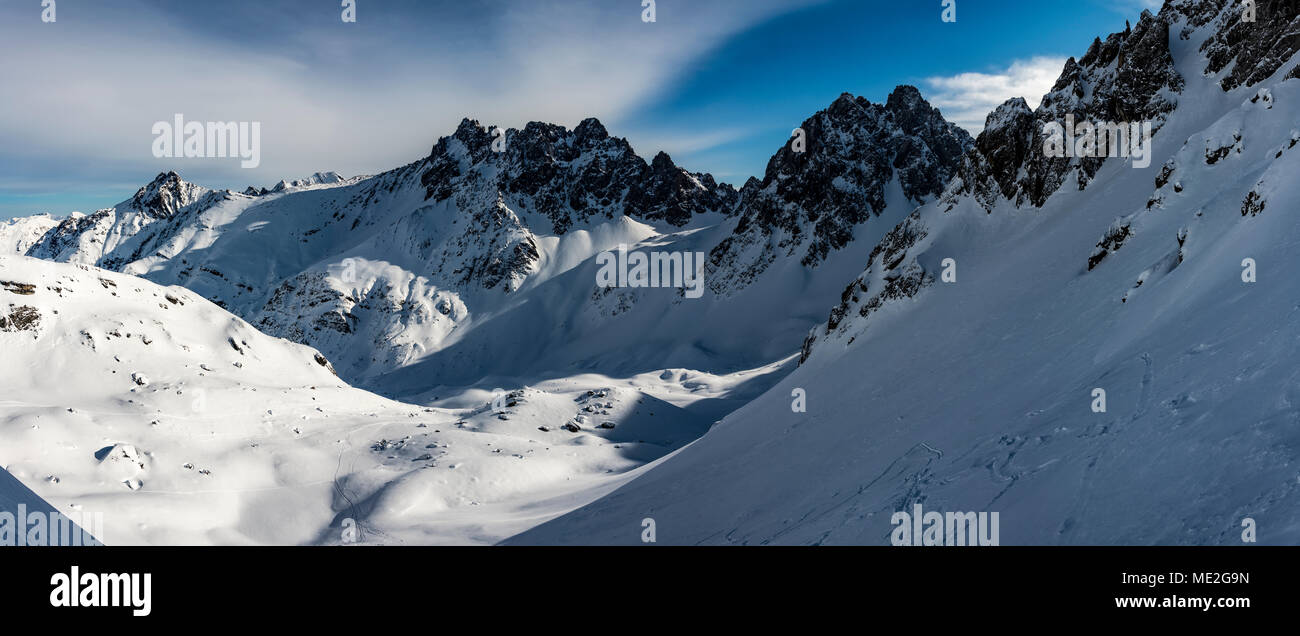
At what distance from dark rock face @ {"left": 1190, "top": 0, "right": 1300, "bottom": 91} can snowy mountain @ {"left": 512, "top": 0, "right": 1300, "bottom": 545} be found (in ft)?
0.52

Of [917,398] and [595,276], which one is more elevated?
[595,276]

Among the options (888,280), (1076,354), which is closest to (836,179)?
(888,280)

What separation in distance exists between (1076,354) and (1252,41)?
33181mm

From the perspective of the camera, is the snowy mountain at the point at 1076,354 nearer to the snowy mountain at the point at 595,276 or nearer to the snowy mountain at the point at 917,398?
the snowy mountain at the point at 917,398

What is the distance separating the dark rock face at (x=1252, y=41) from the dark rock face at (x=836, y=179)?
109505 millimetres

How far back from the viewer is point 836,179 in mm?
158500

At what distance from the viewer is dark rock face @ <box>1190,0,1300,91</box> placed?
3347 centimetres

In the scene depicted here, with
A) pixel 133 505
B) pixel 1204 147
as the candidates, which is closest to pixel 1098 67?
pixel 1204 147

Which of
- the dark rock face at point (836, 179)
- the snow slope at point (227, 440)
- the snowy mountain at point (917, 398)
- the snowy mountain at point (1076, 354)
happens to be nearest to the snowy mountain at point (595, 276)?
the dark rock face at point (836, 179)

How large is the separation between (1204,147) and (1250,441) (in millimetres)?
24125

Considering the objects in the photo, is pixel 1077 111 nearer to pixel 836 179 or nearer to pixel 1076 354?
pixel 1076 354

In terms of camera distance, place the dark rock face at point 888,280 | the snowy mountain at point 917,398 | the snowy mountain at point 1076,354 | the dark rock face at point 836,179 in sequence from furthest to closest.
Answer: the dark rock face at point 836,179 < the dark rock face at point 888,280 < the snowy mountain at point 917,398 < the snowy mountain at point 1076,354

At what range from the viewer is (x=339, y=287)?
174m

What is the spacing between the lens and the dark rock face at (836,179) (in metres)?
155
